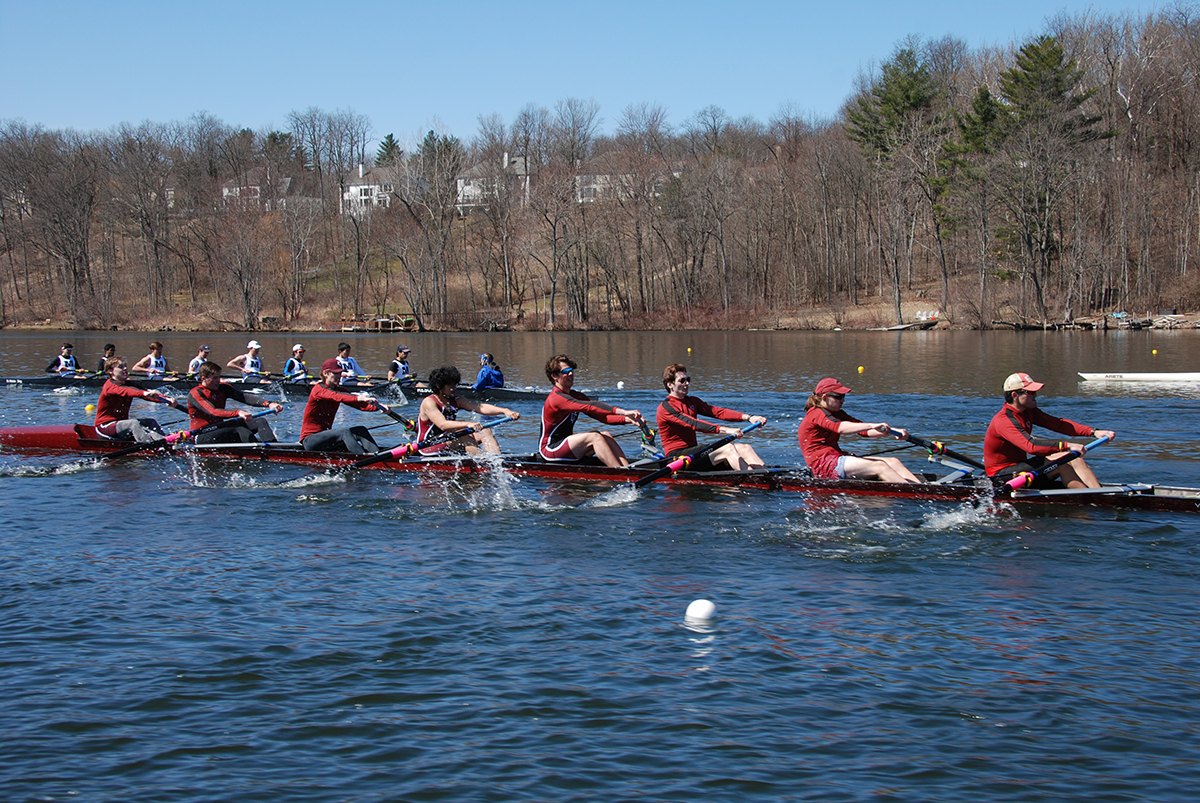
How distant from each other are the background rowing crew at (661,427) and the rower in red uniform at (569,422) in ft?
0.05

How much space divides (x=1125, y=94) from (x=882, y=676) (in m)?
58.1

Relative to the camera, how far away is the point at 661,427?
12.4 metres

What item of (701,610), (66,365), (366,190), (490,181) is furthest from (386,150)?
(701,610)

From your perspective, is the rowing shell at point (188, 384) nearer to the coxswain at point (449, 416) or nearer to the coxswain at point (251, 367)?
the coxswain at point (251, 367)

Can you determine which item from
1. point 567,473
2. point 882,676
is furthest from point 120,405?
point 882,676

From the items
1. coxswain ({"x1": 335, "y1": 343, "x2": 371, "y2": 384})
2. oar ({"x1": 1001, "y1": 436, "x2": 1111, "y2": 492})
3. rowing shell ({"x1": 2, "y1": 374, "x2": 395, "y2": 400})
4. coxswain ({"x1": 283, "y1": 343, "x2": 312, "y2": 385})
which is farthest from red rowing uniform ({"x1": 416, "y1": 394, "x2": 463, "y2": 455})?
coxswain ({"x1": 283, "y1": 343, "x2": 312, "y2": 385})

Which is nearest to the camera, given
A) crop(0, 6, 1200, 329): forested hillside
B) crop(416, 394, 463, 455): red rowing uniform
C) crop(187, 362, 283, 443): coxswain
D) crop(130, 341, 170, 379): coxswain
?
crop(416, 394, 463, 455): red rowing uniform

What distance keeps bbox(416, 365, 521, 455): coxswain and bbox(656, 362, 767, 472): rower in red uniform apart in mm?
2061

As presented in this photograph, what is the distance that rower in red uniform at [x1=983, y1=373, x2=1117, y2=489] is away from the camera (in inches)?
407

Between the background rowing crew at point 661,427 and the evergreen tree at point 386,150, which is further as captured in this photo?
the evergreen tree at point 386,150

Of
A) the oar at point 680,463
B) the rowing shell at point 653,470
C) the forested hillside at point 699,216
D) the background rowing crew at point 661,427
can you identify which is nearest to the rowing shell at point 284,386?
the rowing shell at point 653,470

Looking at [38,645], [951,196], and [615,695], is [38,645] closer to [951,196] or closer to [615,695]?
[615,695]

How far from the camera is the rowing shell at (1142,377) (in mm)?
23844

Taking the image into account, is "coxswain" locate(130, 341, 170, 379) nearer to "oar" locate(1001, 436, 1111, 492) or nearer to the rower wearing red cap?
the rower wearing red cap
